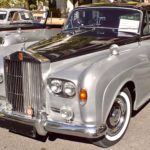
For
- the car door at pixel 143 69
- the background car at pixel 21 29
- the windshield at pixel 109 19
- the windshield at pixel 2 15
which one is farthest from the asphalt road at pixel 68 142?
the windshield at pixel 2 15

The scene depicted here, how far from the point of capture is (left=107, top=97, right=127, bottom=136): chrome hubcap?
400cm

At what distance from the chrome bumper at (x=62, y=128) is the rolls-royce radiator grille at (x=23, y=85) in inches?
5.7

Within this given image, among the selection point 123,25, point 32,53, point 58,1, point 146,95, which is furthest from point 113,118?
point 58,1

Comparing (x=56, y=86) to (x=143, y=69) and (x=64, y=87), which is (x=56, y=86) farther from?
(x=143, y=69)

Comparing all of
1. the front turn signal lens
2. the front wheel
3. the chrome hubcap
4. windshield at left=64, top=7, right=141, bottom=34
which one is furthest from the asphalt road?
windshield at left=64, top=7, right=141, bottom=34

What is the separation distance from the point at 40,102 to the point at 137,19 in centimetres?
216

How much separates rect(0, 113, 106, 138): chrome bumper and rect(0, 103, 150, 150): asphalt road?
19.7 inches

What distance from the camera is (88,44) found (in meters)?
4.45

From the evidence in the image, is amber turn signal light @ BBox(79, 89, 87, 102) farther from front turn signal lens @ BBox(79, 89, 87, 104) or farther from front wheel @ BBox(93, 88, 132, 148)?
front wheel @ BBox(93, 88, 132, 148)

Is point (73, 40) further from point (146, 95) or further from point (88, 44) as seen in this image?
point (146, 95)

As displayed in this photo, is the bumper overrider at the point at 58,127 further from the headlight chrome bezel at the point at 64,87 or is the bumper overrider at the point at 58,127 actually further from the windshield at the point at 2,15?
the windshield at the point at 2,15

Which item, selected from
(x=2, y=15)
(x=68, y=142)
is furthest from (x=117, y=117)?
(x=2, y=15)

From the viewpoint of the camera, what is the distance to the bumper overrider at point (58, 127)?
11.5 ft

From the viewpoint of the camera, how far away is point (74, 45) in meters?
4.43
